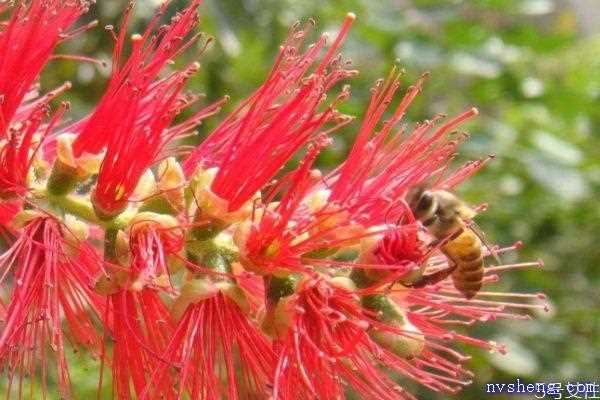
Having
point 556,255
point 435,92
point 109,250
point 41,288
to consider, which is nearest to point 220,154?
point 109,250

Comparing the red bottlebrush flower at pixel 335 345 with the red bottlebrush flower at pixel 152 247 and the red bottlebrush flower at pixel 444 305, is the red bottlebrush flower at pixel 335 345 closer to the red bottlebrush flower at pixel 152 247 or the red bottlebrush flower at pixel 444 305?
the red bottlebrush flower at pixel 444 305

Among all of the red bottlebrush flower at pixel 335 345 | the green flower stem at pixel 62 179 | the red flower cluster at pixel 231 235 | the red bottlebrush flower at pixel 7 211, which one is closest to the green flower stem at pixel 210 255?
the red flower cluster at pixel 231 235

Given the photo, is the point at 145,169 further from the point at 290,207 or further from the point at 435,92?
the point at 435,92

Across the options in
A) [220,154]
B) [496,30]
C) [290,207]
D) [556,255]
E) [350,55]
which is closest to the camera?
[290,207]

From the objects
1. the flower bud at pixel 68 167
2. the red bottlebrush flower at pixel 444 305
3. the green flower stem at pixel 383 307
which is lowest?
the green flower stem at pixel 383 307

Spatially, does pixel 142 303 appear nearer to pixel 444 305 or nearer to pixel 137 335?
pixel 137 335

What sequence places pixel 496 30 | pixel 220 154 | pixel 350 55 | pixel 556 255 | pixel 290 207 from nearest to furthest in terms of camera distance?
pixel 290 207, pixel 220 154, pixel 350 55, pixel 496 30, pixel 556 255
